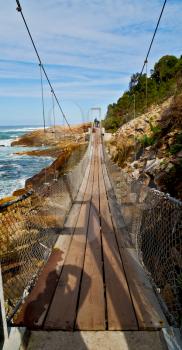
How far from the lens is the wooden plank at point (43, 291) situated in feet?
6.02

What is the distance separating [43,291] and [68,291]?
0.20 metres

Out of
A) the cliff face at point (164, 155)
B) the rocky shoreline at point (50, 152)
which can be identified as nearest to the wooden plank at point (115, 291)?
the rocky shoreline at point (50, 152)

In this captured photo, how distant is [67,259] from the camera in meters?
2.83

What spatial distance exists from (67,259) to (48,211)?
626mm

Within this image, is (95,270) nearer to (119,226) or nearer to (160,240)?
(160,240)

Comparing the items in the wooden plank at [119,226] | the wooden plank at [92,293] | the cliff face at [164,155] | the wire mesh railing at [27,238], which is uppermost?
the cliff face at [164,155]

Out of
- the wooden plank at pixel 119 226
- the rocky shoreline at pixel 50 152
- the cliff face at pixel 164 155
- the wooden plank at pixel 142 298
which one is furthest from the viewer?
the rocky shoreline at pixel 50 152

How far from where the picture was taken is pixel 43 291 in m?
2.21

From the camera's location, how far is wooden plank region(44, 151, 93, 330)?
1826 millimetres

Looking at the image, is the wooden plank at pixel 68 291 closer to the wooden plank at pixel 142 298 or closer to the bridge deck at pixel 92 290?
the bridge deck at pixel 92 290

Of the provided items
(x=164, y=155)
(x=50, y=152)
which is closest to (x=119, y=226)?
(x=164, y=155)

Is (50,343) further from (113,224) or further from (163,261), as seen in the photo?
(113,224)

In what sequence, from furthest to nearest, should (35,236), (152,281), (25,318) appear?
(35,236)
(152,281)
(25,318)

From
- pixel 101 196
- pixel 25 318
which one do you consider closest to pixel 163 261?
pixel 25 318
